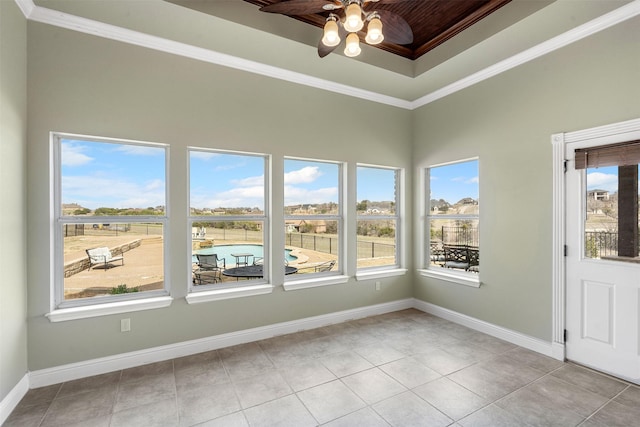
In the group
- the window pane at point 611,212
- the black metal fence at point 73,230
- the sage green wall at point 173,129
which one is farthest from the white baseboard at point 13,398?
the window pane at point 611,212

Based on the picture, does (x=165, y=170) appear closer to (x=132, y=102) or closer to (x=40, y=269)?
(x=132, y=102)

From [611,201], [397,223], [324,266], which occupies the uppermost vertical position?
[611,201]

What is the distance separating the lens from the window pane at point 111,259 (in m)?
2.75

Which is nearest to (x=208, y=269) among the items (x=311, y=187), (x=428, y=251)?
(x=311, y=187)

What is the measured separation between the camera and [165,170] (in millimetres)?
3098

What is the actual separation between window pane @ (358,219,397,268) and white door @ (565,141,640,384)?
2.11 m

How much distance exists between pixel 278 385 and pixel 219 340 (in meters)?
1.01

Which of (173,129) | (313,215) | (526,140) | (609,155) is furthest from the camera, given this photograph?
(313,215)

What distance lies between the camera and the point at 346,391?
247 centimetres

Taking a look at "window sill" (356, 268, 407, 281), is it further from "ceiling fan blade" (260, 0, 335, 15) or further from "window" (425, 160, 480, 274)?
"ceiling fan blade" (260, 0, 335, 15)

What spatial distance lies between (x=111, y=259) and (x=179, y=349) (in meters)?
1.11

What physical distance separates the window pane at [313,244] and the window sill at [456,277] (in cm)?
137

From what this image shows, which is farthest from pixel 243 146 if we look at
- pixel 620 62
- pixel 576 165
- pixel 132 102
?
pixel 620 62

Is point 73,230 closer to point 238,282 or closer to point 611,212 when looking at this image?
point 238,282
